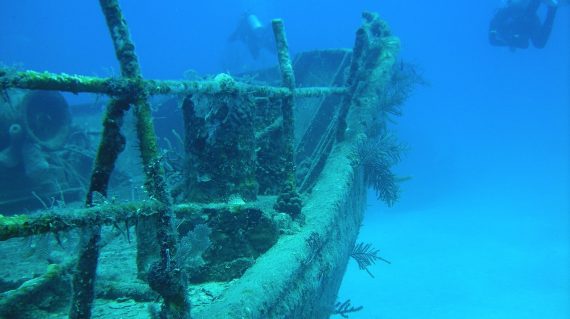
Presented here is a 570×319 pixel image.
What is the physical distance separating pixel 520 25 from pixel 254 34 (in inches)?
507

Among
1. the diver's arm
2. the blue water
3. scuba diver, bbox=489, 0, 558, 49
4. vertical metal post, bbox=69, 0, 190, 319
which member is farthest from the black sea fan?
the diver's arm

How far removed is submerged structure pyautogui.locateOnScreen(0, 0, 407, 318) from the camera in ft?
5.93

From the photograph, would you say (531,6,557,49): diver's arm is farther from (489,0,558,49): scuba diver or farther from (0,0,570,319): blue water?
(0,0,570,319): blue water

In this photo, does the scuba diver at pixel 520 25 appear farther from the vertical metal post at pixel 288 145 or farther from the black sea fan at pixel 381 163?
the vertical metal post at pixel 288 145

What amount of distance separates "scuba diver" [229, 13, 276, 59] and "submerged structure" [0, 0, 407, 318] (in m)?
17.3

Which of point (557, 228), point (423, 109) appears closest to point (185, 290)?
point (557, 228)

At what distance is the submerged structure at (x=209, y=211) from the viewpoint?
1808 mm

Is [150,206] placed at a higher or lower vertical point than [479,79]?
lower

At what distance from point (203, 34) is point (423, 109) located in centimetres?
7992

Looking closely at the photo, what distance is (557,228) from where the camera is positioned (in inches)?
920

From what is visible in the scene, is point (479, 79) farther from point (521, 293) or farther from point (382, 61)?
point (382, 61)

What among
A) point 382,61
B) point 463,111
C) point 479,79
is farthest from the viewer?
point 479,79

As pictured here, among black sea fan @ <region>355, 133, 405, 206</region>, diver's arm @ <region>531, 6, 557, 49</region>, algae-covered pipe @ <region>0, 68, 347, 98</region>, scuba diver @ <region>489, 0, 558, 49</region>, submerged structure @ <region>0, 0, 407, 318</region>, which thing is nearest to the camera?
algae-covered pipe @ <region>0, 68, 347, 98</region>

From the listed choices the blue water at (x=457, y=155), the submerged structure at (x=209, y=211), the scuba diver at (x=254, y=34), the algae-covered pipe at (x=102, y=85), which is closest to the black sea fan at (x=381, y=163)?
the submerged structure at (x=209, y=211)
